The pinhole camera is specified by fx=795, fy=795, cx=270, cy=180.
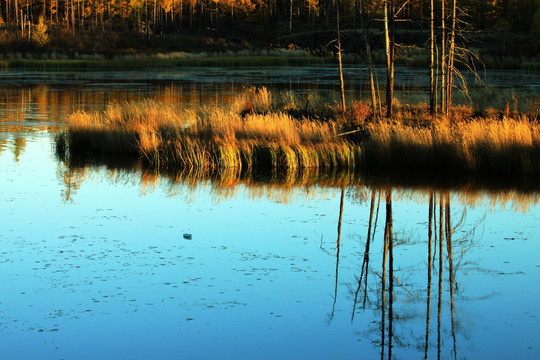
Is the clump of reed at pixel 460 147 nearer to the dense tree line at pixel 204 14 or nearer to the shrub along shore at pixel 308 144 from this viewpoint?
the shrub along shore at pixel 308 144

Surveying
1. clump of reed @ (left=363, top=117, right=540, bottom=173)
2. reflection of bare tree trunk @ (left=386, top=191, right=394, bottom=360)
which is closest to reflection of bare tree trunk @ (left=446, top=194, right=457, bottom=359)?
reflection of bare tree trunk @ (left=386, top=191, right=394, bottom=360)

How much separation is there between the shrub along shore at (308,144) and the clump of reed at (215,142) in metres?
0.02

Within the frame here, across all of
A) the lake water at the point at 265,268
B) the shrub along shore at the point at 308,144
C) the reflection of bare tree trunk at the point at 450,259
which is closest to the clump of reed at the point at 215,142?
the shrub along shore at the point at 308,144

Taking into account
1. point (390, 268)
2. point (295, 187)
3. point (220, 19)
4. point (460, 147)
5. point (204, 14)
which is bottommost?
point (390, 268)

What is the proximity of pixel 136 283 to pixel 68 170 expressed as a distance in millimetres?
8754

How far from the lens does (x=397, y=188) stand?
15.0 meters

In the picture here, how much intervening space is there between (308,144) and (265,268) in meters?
8.26

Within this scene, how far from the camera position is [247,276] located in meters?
9.37

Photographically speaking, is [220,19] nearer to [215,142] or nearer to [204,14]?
[204,14]

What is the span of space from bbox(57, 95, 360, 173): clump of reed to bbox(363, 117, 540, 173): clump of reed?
0.72 metres

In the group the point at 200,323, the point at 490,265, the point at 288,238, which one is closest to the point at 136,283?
the point at 200,323

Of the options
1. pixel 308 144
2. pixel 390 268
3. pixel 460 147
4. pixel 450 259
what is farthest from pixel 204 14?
pixel 390 268

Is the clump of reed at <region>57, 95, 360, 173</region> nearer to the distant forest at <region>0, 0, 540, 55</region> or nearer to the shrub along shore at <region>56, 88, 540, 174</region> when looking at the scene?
the shrub along shore at <region>56, 88, 540, 174</region>

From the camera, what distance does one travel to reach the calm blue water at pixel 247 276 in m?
7.44
